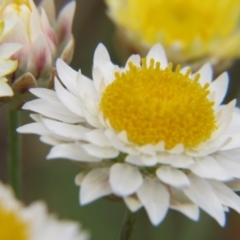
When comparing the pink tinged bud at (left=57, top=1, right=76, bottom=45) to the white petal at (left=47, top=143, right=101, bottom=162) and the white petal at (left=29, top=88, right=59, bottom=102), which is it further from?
the white petal at (left=47, top=143, right=101, bottom=162)

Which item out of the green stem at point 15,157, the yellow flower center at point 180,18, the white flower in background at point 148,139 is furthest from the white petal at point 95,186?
the yellow flower center at point 180,18

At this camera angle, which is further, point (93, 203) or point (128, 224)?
point (93, 203)

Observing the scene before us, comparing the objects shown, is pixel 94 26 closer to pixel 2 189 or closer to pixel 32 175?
pixel 32 175

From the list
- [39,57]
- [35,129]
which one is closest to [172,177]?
[35,129]

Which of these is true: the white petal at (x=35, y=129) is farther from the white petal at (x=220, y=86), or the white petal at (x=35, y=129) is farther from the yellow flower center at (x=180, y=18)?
the yellow flower center at (x=180, y=18)

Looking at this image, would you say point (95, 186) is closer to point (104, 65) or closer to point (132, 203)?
point (132, 203)

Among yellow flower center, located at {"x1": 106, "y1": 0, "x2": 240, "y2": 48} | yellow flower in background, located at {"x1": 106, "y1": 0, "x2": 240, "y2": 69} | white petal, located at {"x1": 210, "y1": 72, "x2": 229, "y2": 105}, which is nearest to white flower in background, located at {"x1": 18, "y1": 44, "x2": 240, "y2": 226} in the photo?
white petal, located at {"x1": 210, "y1": 72, "x2": 229, "y2": 105}

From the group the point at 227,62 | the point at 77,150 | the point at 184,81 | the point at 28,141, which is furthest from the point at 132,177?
the point at 28,141
